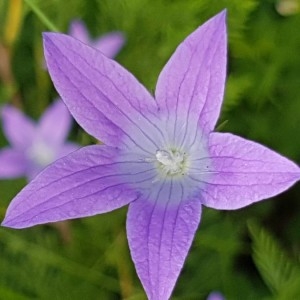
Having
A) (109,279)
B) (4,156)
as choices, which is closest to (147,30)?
(4,156)

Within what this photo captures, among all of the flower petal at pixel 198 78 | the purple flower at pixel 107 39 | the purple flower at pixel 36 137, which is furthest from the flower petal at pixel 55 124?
the flower petal at pixel 198 78

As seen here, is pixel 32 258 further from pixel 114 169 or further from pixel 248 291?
pixel 114 169

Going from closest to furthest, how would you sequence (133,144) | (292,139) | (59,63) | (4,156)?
(59,63) → (133,144) → (4,156) → (292,139)

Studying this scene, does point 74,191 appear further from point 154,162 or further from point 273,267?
point 273,267

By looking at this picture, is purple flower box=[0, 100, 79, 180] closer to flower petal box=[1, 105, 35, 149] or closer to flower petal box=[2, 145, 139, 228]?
flower petal box=[1, 105, 35, 149]

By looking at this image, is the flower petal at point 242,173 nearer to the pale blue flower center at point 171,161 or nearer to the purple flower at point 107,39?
the pale blue flower center at point 171,161

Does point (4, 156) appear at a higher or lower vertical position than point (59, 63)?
higher

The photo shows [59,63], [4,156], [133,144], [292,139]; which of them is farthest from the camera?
[292,139]
